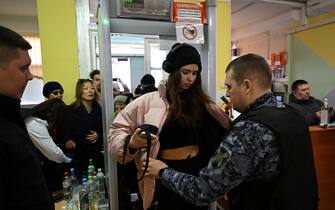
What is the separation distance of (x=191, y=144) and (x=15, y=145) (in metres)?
0.85

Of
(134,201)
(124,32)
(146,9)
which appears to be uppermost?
(146,9)

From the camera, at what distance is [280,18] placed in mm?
5324

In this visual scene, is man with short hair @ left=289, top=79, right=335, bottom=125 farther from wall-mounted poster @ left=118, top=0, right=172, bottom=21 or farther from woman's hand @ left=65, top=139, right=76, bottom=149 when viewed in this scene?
woman's hand @ left=65, top=139, right=76, bottom=149

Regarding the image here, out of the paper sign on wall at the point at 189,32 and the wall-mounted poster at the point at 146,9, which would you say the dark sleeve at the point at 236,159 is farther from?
the wall-mounted poster at the point at 146,9

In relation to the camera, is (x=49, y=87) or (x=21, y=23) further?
(x=21, y=23)

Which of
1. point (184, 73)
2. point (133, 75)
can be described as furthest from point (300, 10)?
point (184, 73)

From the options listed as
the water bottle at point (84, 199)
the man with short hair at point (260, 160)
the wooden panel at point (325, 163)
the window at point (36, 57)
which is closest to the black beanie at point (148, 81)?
the water bottle at point (84, 199)

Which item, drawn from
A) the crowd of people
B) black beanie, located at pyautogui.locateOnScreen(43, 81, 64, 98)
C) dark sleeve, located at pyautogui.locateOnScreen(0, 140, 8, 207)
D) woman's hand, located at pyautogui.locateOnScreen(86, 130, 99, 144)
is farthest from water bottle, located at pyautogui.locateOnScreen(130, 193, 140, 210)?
black beanie, located at pyautogui.locateOnScreen(43, 81, 64, 98)

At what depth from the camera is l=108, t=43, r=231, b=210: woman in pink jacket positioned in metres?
1.24

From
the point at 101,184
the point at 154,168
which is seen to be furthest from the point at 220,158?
the point at 101,184

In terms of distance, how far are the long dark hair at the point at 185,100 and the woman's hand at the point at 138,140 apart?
18cm

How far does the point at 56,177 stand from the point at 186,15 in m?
1.65

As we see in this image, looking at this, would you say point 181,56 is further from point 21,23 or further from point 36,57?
point 21,23

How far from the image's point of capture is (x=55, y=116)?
207cm
